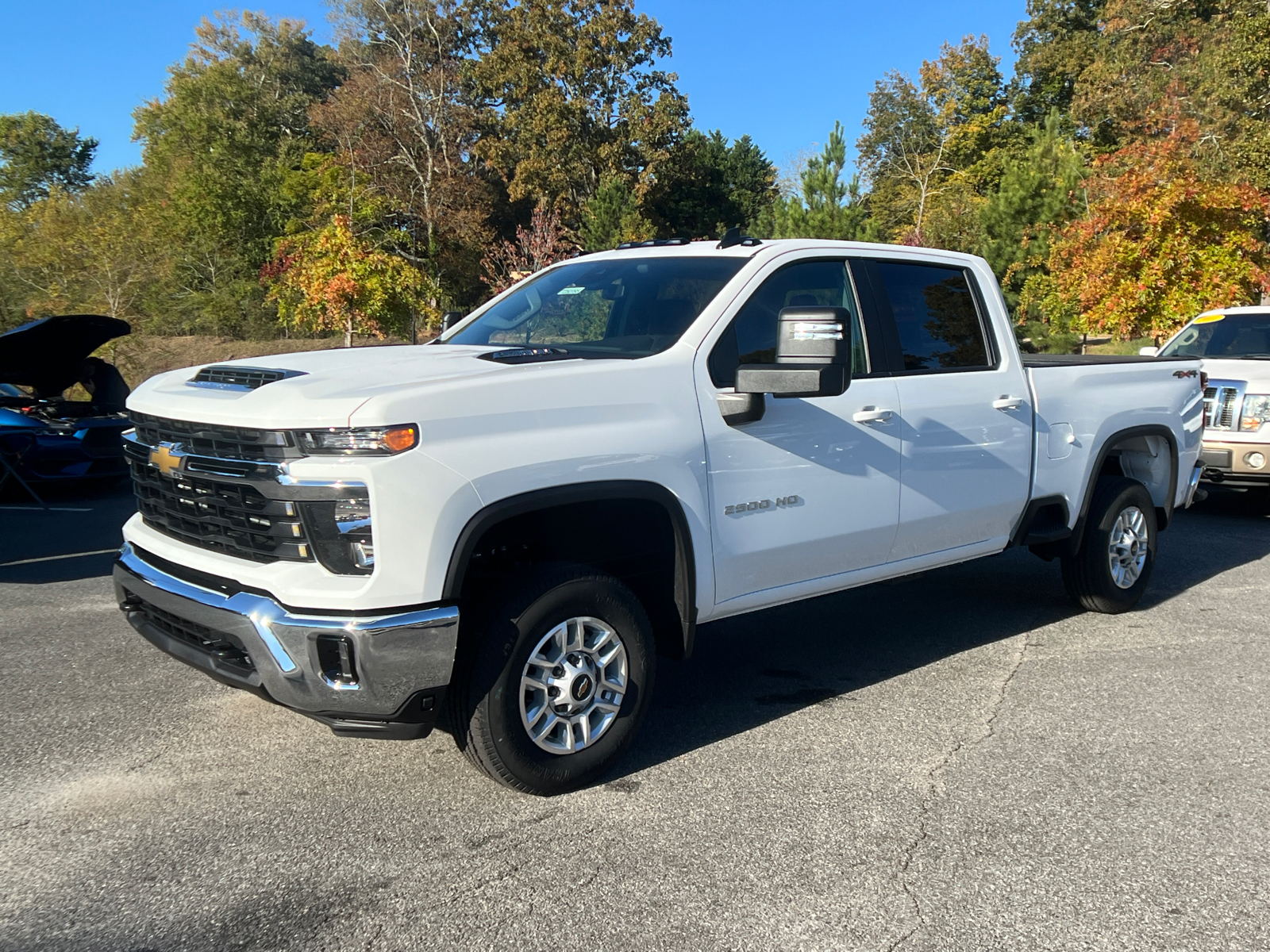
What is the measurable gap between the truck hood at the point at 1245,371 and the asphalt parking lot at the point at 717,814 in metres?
4.11

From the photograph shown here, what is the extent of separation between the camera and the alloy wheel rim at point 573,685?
3.73m

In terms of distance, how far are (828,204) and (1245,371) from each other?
20265mm

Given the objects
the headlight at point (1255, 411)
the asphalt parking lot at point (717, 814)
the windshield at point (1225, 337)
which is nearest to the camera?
the asphalt parking lot at point (717, 814)

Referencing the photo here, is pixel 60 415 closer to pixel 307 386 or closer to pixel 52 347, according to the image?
pixel 52 347

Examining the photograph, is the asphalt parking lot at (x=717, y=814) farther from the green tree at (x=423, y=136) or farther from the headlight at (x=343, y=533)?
the green tree at (x=423, y=136)

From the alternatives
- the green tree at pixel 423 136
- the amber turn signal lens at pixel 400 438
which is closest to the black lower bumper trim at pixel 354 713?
the amber turn signal lens at pixel 400 438

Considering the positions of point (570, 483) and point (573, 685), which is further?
point (573, 685)

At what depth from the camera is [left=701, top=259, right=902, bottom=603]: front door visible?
4.19 metres

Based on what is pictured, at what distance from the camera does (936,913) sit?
311 cm

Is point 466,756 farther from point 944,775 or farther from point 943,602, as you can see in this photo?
point 943,602

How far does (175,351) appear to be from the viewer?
32.2m

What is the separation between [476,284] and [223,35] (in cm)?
2336

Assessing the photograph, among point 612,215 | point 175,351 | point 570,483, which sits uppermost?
point 612,215

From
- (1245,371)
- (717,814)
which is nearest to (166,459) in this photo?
(717,814)
